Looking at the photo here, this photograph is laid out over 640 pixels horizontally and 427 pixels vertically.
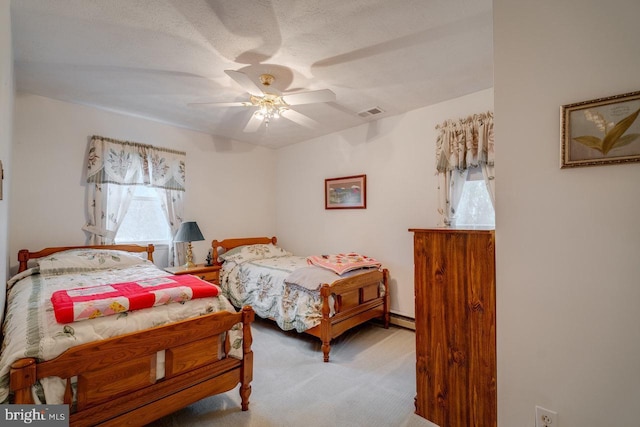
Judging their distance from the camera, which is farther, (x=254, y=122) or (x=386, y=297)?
(x=386, y=297)

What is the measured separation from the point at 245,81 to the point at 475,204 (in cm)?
259

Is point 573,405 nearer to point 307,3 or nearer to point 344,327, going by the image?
point 344,327

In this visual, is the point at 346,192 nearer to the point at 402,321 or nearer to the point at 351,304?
the point at 351,304

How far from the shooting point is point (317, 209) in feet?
14.7

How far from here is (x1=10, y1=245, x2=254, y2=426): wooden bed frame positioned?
1280mm

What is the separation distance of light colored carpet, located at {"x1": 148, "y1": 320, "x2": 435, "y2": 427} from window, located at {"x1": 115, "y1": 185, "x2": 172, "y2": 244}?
2.00 m

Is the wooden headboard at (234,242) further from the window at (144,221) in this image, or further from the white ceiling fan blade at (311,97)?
the white ceiling fan blade at (311,97)

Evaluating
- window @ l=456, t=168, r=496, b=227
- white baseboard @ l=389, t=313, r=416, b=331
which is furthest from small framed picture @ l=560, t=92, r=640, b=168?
white baseboard @ l=389, t=313, r=416, b=331

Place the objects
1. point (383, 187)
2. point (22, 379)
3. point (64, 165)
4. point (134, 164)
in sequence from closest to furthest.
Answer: point (22, 379) → point (64, 165) → point (134, 164) → point (383, 187)

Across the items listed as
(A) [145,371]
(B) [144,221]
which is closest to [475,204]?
(A) [145,371]

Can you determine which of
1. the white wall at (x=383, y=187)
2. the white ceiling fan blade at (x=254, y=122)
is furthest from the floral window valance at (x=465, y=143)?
the white ceiling fan blade at (x=254, y=122)

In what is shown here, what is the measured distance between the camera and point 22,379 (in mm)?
1140

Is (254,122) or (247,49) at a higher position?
(247,49)

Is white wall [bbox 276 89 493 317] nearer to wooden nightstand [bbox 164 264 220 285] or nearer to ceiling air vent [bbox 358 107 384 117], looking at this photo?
ceiling air vent [bbox 358 107 384 117]
